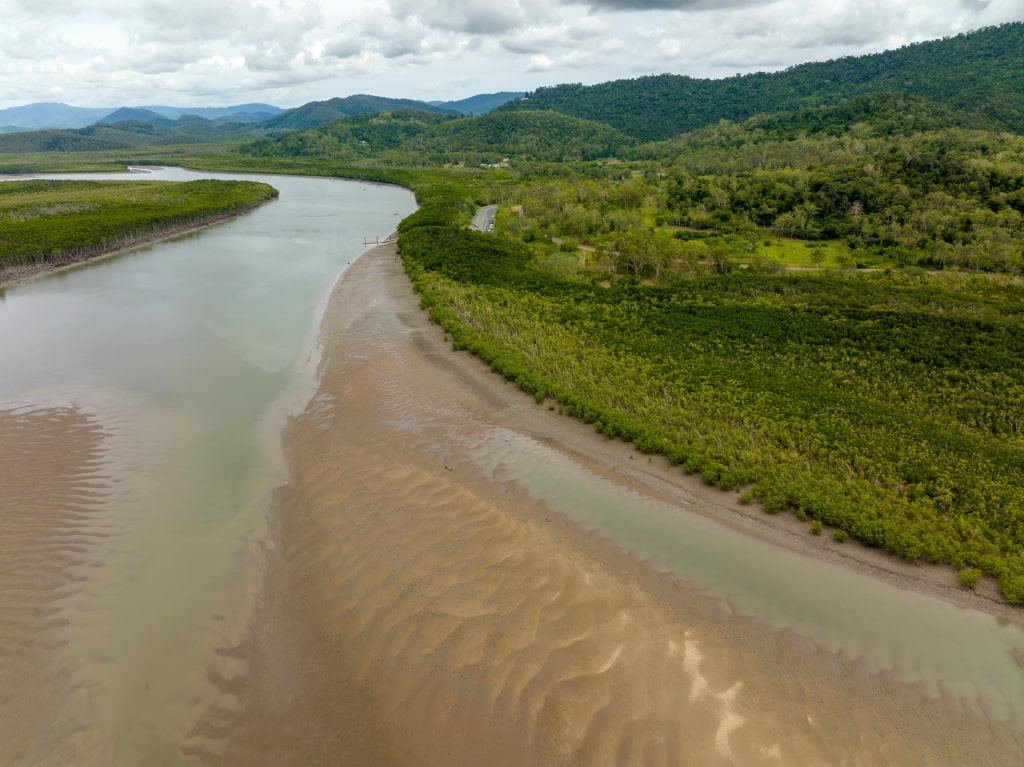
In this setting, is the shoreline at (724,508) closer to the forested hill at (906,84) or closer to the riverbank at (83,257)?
the riverbank at (83,257)

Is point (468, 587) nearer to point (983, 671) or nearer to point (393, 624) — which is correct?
point (393, 624)

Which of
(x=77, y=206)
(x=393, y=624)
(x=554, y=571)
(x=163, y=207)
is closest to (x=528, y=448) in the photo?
(x=554, y=571)

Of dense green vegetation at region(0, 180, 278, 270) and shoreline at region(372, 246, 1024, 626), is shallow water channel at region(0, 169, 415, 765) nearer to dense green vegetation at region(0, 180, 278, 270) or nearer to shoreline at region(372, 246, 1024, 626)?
shoreline at region(372, 246, 1024, 626)

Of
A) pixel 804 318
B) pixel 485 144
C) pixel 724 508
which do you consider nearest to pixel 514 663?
pixel 724 508

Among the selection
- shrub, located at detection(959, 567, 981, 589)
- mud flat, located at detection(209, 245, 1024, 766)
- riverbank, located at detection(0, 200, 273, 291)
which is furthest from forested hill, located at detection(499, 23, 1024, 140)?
riverbank, located at detection(0, 200, 273, 291)

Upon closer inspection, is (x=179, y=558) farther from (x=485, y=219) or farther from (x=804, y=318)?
(x=485, y=219)

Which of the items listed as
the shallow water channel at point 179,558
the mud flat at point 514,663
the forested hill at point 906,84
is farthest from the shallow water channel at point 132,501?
the forested hill at point 906,84
